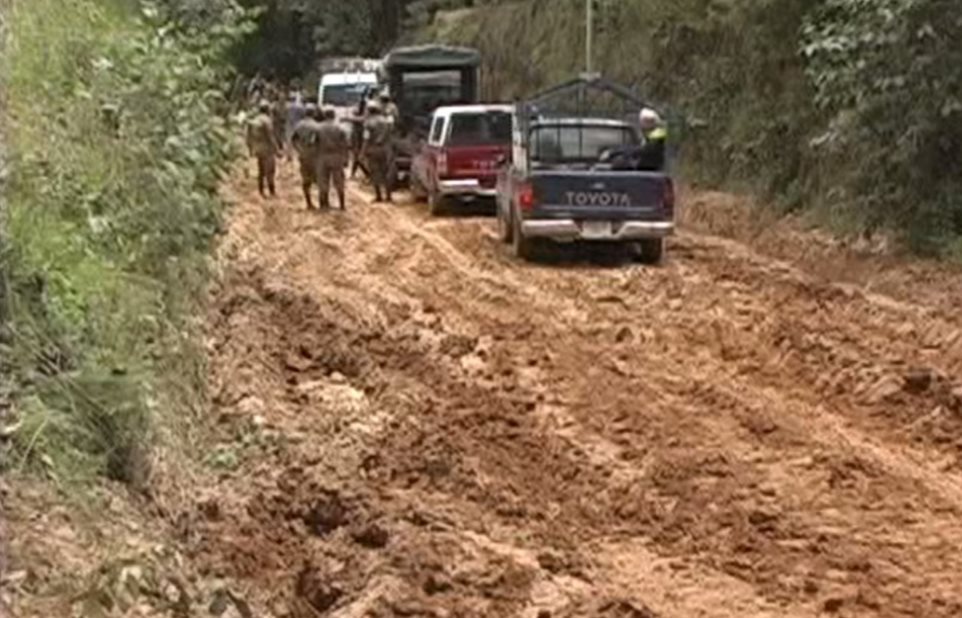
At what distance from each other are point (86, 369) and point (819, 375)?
6.54m

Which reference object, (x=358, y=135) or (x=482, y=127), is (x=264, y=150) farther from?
(x=358, y=135)

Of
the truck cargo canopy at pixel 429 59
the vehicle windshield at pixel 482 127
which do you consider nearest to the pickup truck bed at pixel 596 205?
the vehicle windshield at pixel 482 127

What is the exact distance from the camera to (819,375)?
12711mm

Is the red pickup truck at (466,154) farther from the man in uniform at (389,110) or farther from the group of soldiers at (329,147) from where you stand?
the man in uniform at (389,110)

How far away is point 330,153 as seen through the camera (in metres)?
25.6

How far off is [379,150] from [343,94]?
10408 millimetres

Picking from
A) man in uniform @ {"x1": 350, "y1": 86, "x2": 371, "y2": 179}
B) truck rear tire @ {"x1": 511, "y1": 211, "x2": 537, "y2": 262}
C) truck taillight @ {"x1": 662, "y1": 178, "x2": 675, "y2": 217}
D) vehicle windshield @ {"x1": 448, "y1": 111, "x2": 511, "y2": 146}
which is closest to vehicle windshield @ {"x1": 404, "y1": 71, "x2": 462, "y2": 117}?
man in uniform @ {"x1": 350, "y1": 86, "x2": 371, "y2": 179}

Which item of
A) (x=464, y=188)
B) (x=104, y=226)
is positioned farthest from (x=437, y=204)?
(x=104, y=226)

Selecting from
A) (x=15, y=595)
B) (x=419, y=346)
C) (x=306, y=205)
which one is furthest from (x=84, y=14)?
(x=306, y=205)

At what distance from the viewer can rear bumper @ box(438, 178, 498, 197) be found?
Result: 88.3ft

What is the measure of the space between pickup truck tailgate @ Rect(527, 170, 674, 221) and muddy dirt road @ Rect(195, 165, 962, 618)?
1.73m

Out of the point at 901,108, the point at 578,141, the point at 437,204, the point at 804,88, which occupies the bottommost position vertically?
the point at 437,204

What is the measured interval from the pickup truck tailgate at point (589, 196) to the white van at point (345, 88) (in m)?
19.5

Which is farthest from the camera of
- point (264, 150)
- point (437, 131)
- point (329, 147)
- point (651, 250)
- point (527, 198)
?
point (437, 131)
